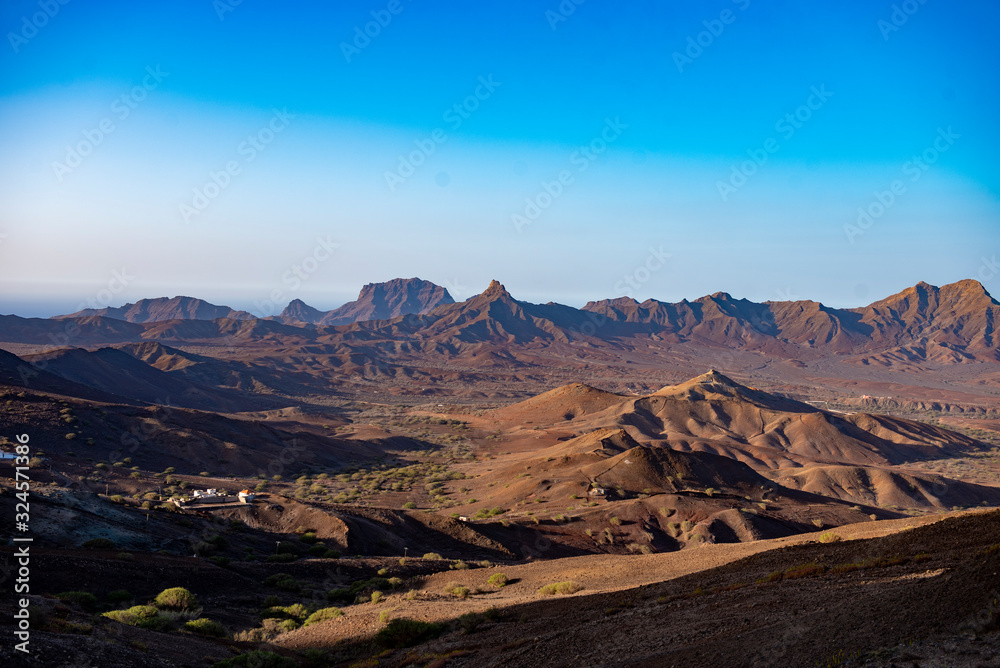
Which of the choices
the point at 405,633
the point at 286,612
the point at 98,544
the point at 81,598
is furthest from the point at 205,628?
the point at 98,544

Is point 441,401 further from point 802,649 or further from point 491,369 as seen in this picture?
point 802,649

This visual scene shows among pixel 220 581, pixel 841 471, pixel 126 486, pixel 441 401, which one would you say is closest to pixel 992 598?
pixel 220 581

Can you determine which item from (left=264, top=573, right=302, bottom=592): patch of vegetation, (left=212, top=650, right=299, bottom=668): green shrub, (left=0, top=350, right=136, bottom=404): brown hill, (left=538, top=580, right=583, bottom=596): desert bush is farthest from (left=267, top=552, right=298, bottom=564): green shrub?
(left=0, top=350, right=136, bottom=404): brown hill

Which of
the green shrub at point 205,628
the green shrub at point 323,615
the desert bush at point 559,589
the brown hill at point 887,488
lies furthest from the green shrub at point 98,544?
the brown hill at point 887,488

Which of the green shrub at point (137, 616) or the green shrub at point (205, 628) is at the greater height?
the green shrub at point (137, 616)

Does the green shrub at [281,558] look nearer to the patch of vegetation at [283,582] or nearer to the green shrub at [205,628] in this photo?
the patch of vegetation at [283,582]
